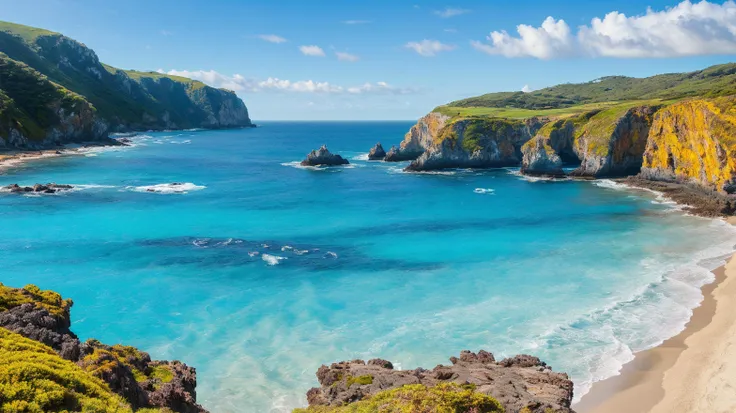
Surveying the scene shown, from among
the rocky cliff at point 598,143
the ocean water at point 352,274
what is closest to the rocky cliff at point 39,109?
the ocean water at point 352,274

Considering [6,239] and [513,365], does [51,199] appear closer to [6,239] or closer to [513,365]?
[6,239]

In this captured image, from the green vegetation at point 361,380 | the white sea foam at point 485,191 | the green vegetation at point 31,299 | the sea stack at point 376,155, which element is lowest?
the green vegetation at point 361,380

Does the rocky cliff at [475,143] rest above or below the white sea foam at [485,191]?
above

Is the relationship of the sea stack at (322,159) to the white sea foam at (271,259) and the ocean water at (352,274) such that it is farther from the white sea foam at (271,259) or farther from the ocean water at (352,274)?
the white sea foam at (271,259)

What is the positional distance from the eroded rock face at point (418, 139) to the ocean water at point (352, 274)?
5297 centimetres

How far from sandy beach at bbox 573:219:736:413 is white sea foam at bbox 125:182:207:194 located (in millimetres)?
71354

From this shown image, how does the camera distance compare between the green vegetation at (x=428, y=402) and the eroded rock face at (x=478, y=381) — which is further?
the eroded rock face at (x=478, y=381)

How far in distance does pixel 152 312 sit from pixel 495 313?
23.6 m

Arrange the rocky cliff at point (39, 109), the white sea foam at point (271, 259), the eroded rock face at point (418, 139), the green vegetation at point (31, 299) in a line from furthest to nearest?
the eroded rock face at point (418, 139) < the rocky cliff at point (39, 109) < the white sea foam at point (271, 259) < the green vegetation at point (31, 299)

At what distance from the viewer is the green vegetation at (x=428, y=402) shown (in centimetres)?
1426

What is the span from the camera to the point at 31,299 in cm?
1894

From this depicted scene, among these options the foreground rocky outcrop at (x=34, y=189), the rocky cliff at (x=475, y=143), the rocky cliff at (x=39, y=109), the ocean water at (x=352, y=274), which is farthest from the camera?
the rocky cliff at (x=39, y=109)


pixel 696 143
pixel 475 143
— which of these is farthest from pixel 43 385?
pixel 475 143

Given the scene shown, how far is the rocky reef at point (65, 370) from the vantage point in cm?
1200
